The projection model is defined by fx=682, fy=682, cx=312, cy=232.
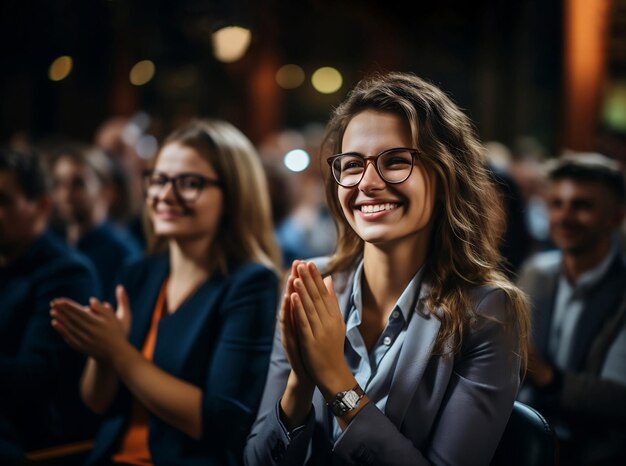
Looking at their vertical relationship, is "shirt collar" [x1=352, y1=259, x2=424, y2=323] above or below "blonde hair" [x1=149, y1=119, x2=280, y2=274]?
below

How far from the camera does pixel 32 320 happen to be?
2.21m

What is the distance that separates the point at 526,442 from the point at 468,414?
0.63ft

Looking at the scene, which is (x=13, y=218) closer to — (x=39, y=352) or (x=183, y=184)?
(x=39, y=352)

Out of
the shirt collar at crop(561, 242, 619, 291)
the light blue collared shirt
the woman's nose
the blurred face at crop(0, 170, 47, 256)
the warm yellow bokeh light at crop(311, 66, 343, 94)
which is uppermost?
the warm yellow bokeh light at crop(311, 66, 343, 94)

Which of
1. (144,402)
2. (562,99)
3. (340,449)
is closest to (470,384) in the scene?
(340,449)

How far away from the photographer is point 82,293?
2.33m

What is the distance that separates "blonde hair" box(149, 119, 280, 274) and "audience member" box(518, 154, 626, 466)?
871mm

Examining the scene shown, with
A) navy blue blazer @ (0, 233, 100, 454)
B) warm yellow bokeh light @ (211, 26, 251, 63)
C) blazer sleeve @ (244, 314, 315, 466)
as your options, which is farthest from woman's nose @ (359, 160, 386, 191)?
warm yellow bokeh light @ (211, 26, 251, 63)

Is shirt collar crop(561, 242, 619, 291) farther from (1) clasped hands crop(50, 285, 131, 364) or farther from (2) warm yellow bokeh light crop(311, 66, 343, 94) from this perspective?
(1) clasped hands crop(50, 285, 131, 364)

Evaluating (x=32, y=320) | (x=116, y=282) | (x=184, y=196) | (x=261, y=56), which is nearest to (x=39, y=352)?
(x=32, y=320)

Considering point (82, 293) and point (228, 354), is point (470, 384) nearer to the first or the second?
point (228, 354)

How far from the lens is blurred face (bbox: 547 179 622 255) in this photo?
8.41 feet

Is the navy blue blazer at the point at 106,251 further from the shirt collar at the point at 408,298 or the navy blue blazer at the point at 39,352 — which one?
the shirt collar at the point at 408,298

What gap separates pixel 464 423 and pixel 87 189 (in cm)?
287
